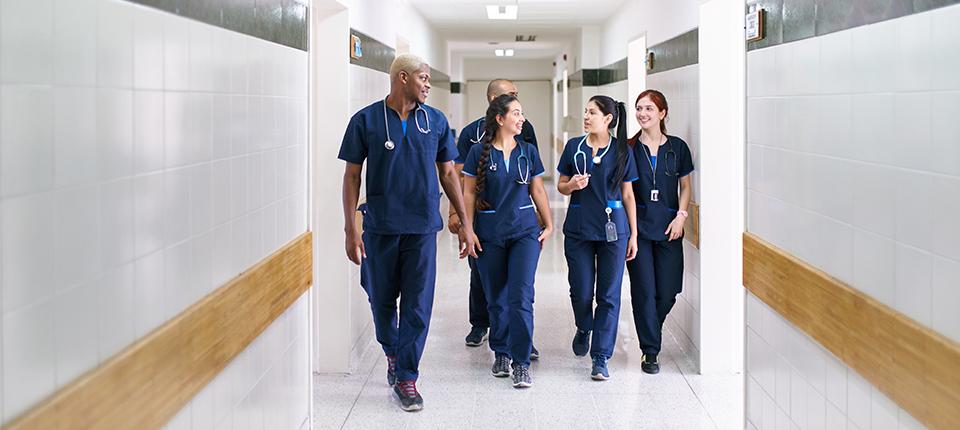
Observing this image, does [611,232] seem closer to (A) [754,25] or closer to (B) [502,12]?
(A) [754,25]

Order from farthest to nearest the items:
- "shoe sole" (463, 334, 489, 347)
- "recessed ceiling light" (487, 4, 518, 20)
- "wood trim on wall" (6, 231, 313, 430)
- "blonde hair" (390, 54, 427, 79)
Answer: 1. "recessed ceiling light" (487, 4, 518, 20)
2. "shoe sole" (463, 334, 489, 347)
3. "blonde hair" (390, 54, 427, 79)
4. "wood trim on wall" (6, 231, 313, 430)

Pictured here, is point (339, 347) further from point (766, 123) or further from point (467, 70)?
point (467, 70)

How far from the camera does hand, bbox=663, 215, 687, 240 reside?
562 centimetres

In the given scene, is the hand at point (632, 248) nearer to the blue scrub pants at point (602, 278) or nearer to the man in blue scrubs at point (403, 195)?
the blue scrub pants at point (602, 278)

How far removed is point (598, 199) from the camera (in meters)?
5.48

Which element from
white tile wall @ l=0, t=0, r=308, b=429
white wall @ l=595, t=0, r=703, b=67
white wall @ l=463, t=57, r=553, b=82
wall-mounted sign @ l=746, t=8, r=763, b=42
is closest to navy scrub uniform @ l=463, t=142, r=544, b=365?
white wall @ l=595, t=0, r=703, b=67

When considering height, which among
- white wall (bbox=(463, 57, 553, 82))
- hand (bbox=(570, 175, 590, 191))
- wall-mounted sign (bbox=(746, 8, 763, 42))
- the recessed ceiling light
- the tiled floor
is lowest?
the tiled floor

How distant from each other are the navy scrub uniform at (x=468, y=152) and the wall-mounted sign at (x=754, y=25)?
196 centimetres

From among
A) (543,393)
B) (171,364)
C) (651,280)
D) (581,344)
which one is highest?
(171,364)

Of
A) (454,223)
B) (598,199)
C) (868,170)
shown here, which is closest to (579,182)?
(598,199)

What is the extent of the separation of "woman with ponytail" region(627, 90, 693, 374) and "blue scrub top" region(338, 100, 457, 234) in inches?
57.1

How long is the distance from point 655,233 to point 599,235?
0.40 meters

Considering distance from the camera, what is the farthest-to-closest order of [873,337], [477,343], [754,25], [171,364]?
[477,343] → [754,25] → [873,337] → [171,364]

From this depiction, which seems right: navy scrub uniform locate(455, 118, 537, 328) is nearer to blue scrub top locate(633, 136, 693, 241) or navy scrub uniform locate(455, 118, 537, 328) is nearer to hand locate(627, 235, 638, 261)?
blue scrub top locate(633, 136, 693, 241)
